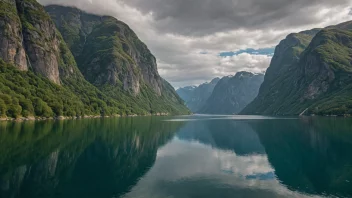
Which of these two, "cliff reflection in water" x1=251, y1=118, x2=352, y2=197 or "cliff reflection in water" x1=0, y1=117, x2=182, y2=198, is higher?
"cliff reflection in water" x1=0, y1=117, x2=182, y2=198

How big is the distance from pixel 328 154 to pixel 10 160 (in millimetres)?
61050

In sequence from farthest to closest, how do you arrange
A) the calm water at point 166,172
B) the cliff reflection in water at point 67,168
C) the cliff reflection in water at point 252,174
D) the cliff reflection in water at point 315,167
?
the cliff reflection in water at point 315,167
the cliff reflection in water at point 252,174
the calm water at point 166,172
the cliff reflection in water at point 67,168

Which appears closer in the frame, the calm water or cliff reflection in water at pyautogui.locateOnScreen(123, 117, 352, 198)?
the calm water

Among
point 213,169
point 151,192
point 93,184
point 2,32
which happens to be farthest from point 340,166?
point 2,32

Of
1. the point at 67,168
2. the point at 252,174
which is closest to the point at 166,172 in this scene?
the point at 252,174

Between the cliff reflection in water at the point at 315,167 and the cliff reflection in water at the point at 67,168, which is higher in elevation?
the cliff reflection in water at the point at 67,168

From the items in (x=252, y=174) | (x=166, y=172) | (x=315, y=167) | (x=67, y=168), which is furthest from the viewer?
(x=315, y=167)

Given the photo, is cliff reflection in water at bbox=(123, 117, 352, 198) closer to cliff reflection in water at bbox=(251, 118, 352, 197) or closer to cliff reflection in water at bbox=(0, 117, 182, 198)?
cliff reflection in water at bbox=(251, 118, 352, 197)

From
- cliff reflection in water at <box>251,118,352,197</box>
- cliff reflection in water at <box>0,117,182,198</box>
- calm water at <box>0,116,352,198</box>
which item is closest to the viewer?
cliff reflection in water at <box>0,117,182,198</box>

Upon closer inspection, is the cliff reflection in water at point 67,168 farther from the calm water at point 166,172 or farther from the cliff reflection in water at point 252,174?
the cliff reflection in water at point 252,174

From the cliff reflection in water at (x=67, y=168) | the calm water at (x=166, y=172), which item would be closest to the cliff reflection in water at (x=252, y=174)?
the calm water at (x=166, y=172)

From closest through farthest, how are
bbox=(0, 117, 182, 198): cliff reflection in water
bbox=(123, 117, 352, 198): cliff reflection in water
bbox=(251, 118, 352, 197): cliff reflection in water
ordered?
bbox=(0, 117, 182, 198): cliff reflection in water < bbox=(123, 117, 352, 198): cliff reflection in water < bbox=(251, 118, 352, 197): cliff reflection in water

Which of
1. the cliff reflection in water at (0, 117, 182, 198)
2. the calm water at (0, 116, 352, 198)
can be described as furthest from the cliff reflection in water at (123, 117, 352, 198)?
the cliff reflection in water at (0, 117, 182, 198)

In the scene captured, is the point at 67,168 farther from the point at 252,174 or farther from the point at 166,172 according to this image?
the point at 252,174
